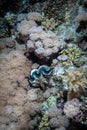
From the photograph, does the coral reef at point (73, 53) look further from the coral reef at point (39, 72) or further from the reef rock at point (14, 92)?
the reef rock at point (14, 92)

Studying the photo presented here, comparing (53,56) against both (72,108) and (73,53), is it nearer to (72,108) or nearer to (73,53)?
(73,53)

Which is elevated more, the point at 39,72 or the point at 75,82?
the point at 39,72

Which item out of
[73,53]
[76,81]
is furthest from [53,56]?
[76,81]

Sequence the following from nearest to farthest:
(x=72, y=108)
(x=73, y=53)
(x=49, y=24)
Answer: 1. (x=72, y=108)
2. (x=73, y=53)
3. (x=49, y=24)

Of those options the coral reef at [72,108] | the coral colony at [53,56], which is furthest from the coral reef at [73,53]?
the coral reef at [72,108]

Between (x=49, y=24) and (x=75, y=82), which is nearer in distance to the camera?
(x=75, y=82)

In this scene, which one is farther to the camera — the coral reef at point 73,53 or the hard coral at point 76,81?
the coral reef at point 73,53

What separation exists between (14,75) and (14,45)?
111 centimetres

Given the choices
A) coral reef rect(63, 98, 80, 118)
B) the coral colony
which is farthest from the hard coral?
coral reef rect(63, 98, 80, 118)

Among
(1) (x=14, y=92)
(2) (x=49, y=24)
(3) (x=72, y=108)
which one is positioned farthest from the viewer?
(2) (x=49, y=24)

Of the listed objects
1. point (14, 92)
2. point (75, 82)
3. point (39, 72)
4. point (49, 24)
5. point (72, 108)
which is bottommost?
point (72, 108)

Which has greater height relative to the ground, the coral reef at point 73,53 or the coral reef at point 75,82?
the coral reef at point 73,53

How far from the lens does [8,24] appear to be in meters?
7.12

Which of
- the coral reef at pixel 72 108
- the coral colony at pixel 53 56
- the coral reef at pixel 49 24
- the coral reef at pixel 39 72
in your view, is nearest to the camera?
the coral reef at pixel 72 108
